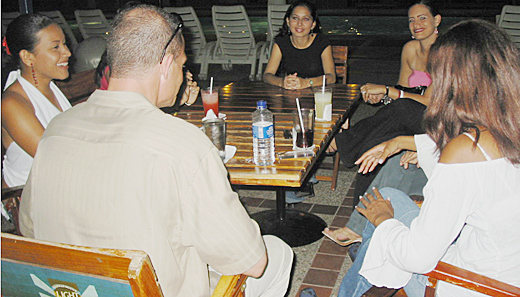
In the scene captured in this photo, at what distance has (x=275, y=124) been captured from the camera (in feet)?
8.55

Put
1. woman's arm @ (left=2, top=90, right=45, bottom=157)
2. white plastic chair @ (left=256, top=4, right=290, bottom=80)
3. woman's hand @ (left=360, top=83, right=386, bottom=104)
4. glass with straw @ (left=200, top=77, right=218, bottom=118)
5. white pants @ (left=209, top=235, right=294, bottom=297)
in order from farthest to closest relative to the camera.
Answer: white plastic chair @ (left=256, top=4, right=290, bottom=80) → woman's hand @ (left=360, top=83, right=386, bottom=104) → glass with straw @ (left=200, top=77, right=218, bottom=118) → woman's arm @ (left=2, top=90, right=45, bottom=157) → white pants @ (left=209, top=235, right=294, bottom=297)

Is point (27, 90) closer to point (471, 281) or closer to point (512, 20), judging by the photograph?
point (471, 281)

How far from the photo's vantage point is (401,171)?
256cm

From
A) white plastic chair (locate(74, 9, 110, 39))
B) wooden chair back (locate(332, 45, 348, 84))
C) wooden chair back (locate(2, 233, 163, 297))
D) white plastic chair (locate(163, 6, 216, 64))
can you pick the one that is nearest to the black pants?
wooden chair back (locate(332, 45, 348, 84))

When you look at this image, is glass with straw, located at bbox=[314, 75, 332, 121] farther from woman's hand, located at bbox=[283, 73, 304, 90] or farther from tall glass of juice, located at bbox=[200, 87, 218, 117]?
woman's hand, located at bbox=[283, 73, 304, 90]

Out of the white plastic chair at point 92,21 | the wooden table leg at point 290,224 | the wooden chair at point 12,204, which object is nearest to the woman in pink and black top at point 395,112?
the wooden table leg at point 290,224

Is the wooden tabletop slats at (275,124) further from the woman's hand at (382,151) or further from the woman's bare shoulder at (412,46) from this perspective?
the woman's bare shoulder at (412,46)

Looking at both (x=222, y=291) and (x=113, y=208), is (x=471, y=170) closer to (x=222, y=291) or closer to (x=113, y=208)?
(x=222, y=291)

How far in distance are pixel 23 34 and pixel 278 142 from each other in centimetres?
134

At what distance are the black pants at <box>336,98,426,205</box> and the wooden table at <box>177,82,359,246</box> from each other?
0.11 m

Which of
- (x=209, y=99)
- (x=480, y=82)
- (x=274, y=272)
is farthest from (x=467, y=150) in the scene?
(x=209, y=99)

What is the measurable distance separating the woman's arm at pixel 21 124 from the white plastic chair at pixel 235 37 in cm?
531

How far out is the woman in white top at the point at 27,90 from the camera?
2219 mm

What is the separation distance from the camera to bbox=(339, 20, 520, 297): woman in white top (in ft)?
4.55
